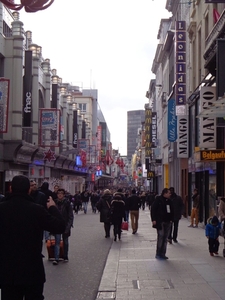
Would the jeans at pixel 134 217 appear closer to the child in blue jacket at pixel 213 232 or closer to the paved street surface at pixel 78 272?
the paved street surface at pixel 78 272

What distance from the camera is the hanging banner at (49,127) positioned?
130 ft

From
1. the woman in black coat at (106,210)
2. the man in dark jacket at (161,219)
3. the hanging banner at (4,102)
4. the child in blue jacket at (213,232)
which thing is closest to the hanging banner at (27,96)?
the hanging banner at (4,102)

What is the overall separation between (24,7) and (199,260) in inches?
293

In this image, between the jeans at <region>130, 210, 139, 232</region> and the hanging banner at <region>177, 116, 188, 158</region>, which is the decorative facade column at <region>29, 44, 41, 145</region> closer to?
the hanging banner at <region>177, 116, 188, 158</region>

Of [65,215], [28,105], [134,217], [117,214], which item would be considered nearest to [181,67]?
[28,105]

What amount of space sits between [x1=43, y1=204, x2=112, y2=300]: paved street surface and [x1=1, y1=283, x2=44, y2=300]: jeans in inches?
160

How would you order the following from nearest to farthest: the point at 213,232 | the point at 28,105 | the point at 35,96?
the point at 213,232 < the point at 28,105 < the point at 35,96

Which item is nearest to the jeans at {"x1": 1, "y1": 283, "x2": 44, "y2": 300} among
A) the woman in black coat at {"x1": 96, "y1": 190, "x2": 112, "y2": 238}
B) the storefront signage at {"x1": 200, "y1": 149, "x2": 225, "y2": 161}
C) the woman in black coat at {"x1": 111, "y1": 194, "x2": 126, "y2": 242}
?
the woman in black coat at {"x1": 111, "y1": 194, "x2": 126, "y2": 242}

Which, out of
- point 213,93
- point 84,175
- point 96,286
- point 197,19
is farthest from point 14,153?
point 84,175

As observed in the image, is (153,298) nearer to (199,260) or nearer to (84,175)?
(199,260)

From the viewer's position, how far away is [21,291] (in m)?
5.50

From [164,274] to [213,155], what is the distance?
349 inches

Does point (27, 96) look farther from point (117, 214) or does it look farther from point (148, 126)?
point (148, 126)

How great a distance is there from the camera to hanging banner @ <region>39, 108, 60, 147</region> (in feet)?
130
